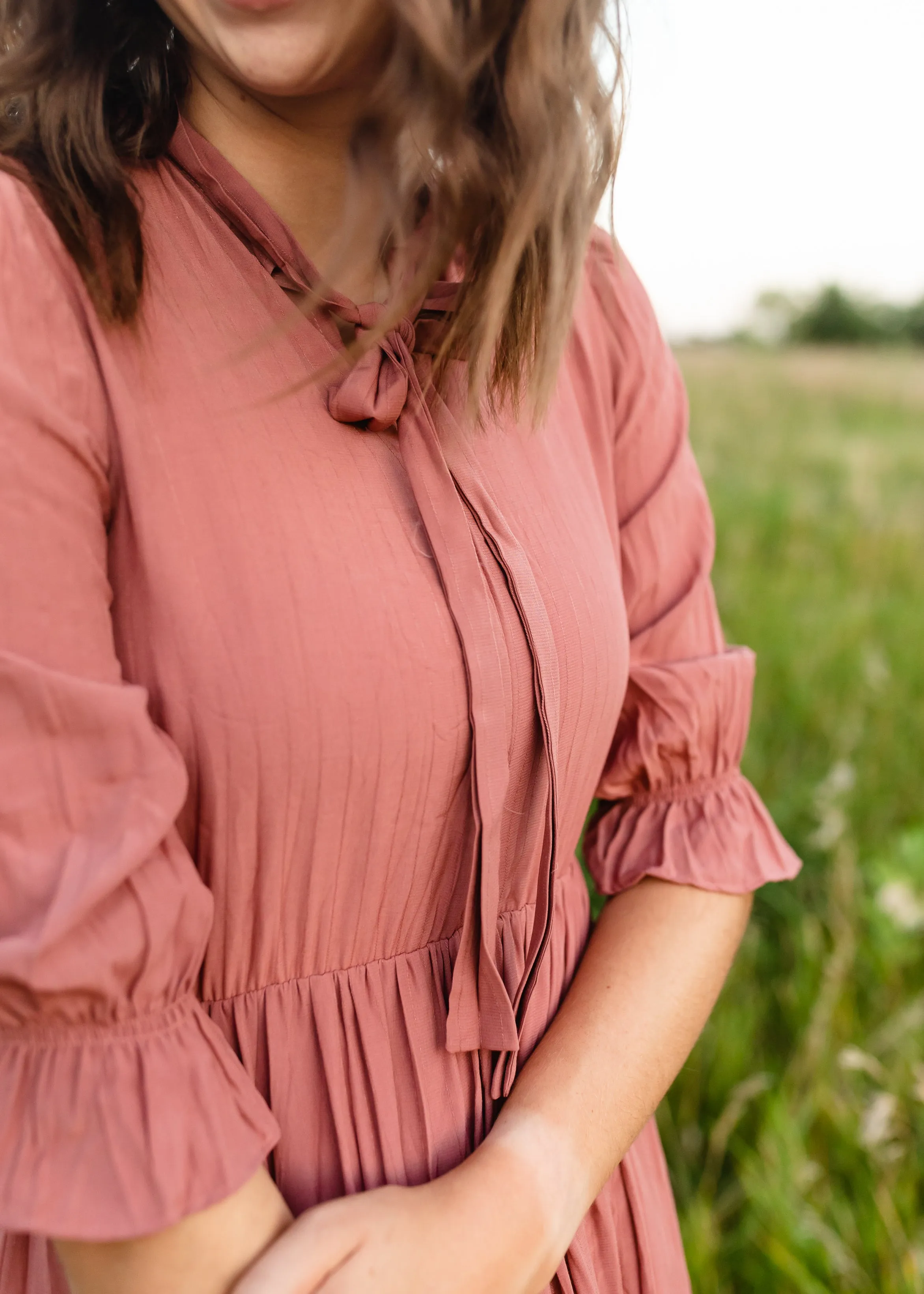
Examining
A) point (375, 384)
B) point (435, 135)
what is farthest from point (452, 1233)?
point (435, 135)

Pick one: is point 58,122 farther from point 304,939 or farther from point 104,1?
point 304,939

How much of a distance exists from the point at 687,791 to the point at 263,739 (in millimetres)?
556

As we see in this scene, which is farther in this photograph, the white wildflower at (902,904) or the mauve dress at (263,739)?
the white wildflower at (902,904)

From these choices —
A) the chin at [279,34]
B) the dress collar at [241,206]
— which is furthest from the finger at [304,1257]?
the chin at [279,34]

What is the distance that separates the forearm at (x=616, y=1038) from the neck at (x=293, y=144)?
2.16ft

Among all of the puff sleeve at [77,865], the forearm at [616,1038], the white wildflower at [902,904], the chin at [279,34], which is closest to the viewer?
the puff sleeve at [77,865]

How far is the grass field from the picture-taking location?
5.22 feet

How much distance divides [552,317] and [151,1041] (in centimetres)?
61

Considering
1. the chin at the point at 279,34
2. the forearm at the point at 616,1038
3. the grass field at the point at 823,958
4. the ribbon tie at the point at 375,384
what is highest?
the chin at the point at 279,34

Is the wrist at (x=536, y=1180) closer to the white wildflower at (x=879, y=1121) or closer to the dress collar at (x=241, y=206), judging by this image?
the dress collar at (x=241, y=206)

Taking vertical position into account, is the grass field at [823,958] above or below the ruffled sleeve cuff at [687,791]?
below

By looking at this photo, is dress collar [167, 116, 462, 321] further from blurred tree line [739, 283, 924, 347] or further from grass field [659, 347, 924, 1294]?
blurred tree line [739, 283, 924, 347]

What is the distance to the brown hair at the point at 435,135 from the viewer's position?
0.73m

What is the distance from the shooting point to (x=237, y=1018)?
31.3 inches
